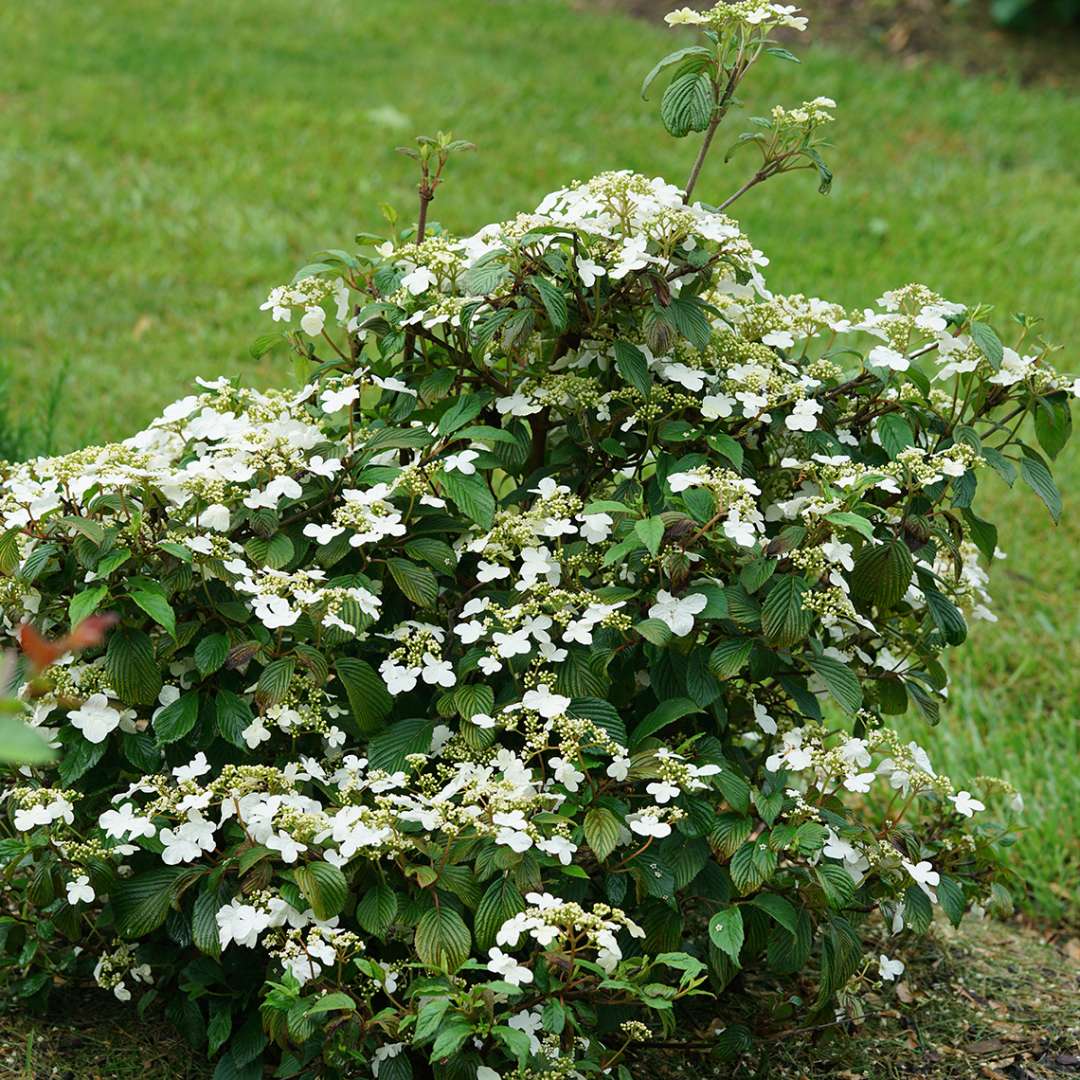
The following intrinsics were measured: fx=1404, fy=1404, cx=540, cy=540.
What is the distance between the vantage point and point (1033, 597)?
12.6ft

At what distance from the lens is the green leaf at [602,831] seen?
1693 millimetres

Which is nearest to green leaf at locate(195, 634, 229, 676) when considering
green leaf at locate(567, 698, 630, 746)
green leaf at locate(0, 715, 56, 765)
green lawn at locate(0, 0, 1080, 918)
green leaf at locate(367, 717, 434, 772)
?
green leaf at locate(367, 717, 434, 772)

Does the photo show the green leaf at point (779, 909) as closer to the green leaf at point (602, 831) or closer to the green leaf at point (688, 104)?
the green leaf at point (602, 831)

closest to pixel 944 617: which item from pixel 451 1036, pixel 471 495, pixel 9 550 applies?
pixel 471 495

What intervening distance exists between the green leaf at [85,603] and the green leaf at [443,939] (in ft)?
1.86

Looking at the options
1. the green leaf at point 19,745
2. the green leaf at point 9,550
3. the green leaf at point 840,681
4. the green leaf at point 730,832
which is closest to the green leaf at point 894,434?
the green leaf at point 840,681

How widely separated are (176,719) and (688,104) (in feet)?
3.60

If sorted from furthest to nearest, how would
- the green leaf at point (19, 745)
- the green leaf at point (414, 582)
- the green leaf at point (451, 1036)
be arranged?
the green leaf at point (414, 582) → the green leaf at point (451, 1036) → the green leaf at point (19, 745)

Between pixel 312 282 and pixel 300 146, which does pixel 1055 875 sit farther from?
pixel 300 146

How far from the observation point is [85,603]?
5.81 feet

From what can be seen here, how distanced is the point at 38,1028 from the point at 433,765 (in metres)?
0.71

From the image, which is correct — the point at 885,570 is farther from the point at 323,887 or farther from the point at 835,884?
the point at 323,887

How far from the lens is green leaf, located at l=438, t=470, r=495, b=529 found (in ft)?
6.18

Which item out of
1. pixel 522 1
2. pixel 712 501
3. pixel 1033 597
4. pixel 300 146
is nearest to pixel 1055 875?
pixel 1033 597
